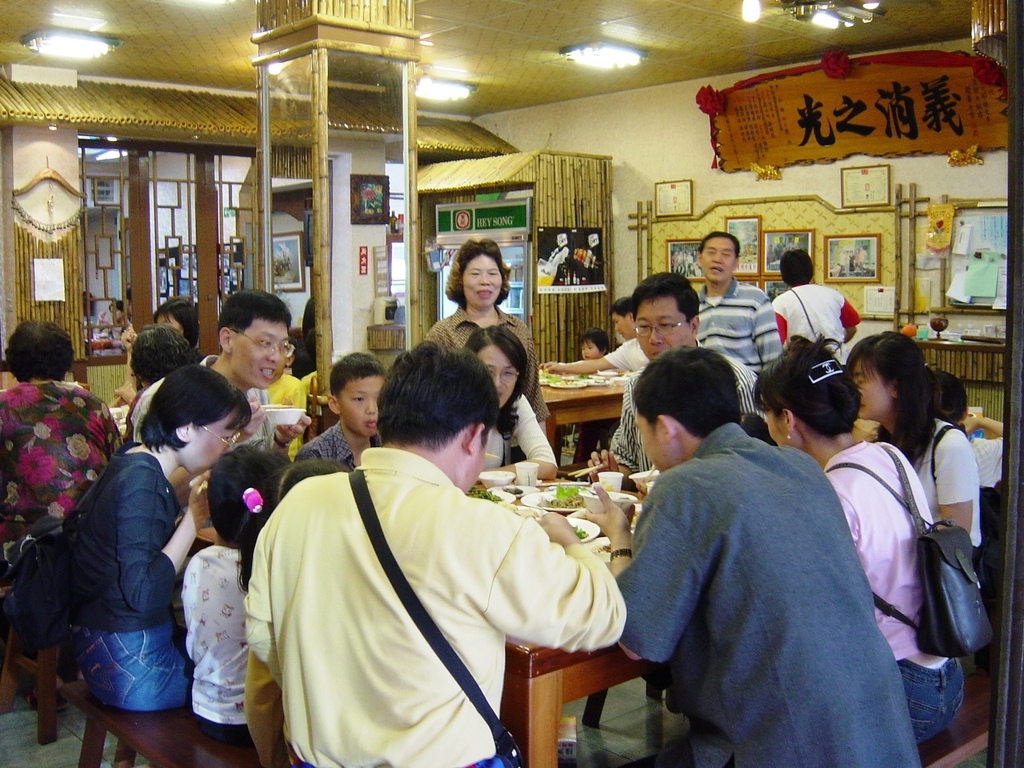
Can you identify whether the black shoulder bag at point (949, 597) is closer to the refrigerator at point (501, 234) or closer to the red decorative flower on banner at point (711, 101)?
the refrigerator at point (501, 234)

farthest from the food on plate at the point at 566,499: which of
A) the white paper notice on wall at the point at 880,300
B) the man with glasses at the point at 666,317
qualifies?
the white paper notice on wall at the point at 880,300

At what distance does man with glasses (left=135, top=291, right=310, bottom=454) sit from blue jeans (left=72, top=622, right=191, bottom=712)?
103cm

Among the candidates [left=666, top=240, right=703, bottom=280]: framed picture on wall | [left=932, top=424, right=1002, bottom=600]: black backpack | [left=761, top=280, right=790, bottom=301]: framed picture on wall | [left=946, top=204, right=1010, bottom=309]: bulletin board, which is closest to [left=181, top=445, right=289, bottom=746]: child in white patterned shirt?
[left=932, top=424, right=1002, bottom=600]: black backpack

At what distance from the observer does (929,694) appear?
7.87 feet

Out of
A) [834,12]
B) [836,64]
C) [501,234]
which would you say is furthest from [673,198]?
[834,12]

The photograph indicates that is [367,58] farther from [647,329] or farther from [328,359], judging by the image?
[647,329]

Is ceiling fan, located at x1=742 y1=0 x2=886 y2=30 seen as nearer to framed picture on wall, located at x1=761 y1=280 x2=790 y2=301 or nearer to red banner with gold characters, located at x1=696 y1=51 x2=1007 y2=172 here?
red banner with gold characters, located at x1=696 y1=51 x2=1007 y2=172

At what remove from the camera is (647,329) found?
3746mm

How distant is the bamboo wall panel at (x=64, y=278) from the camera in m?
8.00

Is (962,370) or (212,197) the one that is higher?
(212,197)

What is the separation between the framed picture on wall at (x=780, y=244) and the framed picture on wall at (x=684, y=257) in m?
0.70

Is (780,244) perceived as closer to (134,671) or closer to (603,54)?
(603,54)

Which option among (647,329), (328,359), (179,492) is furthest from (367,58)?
(179,492)

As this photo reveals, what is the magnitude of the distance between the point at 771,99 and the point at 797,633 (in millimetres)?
7276
